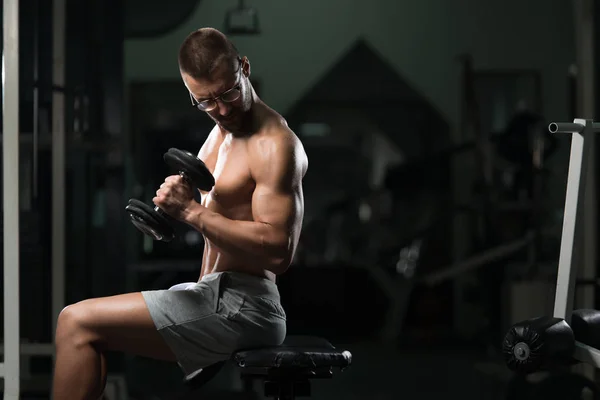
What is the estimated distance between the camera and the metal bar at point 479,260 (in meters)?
3.68

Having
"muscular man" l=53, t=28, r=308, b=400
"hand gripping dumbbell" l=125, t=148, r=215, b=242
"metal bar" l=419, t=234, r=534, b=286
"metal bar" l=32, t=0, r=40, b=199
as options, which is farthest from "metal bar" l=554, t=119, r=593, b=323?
"metal bar" l=32, t=0, r=40, b=199

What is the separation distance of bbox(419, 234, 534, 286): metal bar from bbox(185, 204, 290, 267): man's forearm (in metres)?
1.75

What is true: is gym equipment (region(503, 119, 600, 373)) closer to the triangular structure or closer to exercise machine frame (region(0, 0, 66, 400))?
the triangular structure

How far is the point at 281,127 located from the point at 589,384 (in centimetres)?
220

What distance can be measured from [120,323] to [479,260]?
2.01 meters

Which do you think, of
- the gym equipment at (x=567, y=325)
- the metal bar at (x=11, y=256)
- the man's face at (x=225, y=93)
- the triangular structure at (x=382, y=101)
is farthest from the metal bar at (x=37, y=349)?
the gym equipment at (x=567, y=325)

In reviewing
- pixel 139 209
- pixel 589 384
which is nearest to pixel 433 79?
pixel 589 384

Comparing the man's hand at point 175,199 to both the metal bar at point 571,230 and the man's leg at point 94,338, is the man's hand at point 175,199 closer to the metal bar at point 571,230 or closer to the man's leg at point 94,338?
the man's leg at point 94,338

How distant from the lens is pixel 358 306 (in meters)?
3.64

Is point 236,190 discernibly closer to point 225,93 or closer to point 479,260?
point 225,93

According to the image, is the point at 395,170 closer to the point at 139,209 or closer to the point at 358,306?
the point at 358,306

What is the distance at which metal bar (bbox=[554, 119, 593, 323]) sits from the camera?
8.13ft

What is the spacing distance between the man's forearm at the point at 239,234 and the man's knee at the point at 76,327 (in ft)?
1.05

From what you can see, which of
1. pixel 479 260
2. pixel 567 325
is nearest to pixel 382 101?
pixel 479 260
